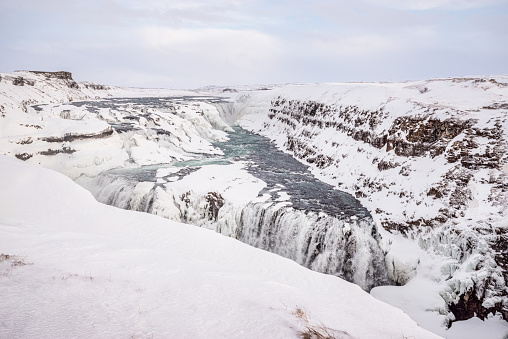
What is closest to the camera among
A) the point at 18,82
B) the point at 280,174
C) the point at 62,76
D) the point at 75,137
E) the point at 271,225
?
the point at 271,225

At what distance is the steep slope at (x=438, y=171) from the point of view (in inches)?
416

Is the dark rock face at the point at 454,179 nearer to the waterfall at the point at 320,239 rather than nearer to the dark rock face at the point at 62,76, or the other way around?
the waterfall at the point at 320,239

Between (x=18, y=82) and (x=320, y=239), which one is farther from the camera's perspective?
(x=18, y=82)

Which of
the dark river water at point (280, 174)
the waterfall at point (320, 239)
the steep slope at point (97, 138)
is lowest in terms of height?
the waterfall at point (320, 239)

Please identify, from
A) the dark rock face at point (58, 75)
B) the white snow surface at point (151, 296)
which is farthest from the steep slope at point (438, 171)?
the dark rock face at point (58, 75)

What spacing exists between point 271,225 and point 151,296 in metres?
10.1

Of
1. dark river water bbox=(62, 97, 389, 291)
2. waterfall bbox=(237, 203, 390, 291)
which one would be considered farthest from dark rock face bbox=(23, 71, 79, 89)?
waterfall bbox=(237, 203, 390, 291)

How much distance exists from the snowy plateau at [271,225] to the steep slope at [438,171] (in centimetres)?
7

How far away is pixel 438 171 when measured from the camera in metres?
15.0

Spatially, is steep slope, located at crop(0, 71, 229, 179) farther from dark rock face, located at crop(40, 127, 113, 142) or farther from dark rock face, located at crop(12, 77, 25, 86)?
dark rock face, located at crop(12, 77, 25, 86)

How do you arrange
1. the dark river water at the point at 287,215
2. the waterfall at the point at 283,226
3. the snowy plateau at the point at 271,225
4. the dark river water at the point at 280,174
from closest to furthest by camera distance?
1. the snowy plateau at the point at 271,225
2. the waterfall at the point at 283,226
3. the dark river water at the point at 287,215
4. the dark river water at the point at 280,174

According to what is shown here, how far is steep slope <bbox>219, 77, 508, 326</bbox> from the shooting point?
10570 mm

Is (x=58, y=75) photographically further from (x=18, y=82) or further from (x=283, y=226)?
(x=283, y=226)

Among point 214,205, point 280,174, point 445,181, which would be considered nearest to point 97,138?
point 214,205
